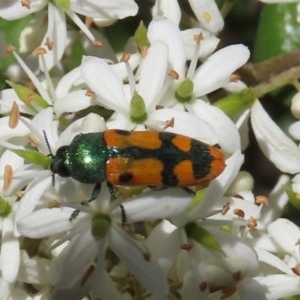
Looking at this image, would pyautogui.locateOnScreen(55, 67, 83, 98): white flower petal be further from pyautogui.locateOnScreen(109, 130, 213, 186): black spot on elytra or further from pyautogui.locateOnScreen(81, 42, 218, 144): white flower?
pyautogui.locateOnScreen(109, 130, 213, 186): black spot on elytra

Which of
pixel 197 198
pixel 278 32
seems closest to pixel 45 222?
pixel 197 198

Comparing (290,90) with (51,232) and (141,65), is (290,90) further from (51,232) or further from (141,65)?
(51,232)

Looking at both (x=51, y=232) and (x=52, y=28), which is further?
(x=52, y=28)

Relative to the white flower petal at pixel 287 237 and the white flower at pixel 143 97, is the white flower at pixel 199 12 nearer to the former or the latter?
the white flower at pixel 143 97

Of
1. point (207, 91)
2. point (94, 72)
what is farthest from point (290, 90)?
point (94, 72)

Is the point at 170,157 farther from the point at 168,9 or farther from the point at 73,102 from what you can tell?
the point at 168,9

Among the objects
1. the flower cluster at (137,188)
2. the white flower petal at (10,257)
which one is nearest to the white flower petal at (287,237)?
the flower cluster at (137,188)

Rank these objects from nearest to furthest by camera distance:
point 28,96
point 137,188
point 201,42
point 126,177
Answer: point 126,177, point 137,188, point 28,96, point 201,42
